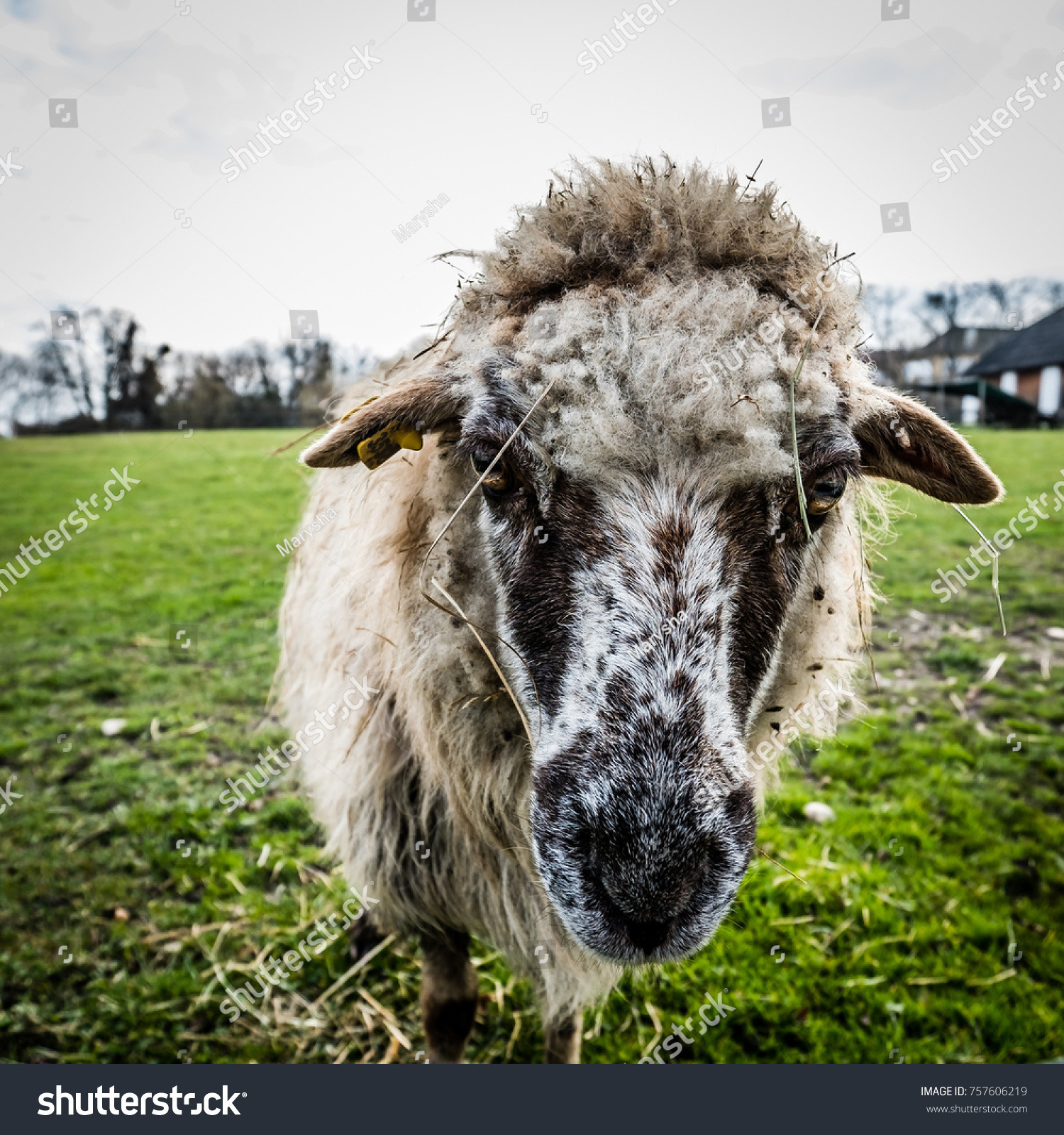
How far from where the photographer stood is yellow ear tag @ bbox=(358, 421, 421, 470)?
6.68ft

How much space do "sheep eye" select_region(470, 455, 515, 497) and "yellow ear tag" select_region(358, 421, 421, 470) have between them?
24cm

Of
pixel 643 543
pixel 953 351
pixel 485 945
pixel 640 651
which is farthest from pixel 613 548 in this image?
pixel 953 351

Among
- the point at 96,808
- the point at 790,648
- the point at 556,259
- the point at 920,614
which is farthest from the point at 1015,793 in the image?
the point at 96,808

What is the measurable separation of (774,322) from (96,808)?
4.91 metres

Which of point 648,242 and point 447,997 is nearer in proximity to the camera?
point 648,242

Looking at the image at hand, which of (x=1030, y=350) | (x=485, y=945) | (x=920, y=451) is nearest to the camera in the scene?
(x=920, y=451)

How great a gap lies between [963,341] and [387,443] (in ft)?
28.1

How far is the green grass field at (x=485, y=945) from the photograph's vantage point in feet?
10.6

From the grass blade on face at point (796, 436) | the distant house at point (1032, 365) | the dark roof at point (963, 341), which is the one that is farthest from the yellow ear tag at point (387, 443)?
the distant house at point (1032, 365)

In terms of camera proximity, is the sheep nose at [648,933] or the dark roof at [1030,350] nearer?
the sheep nose at [648,933]

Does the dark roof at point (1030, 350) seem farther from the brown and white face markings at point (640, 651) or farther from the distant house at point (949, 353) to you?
the brown and white face markings at point (640, 651)

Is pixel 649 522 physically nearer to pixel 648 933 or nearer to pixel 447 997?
pixel 648 933

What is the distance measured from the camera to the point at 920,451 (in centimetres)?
223

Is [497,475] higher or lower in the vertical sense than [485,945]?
higher
